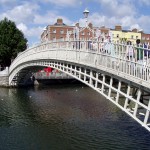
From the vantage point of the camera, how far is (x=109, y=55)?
1714 cm

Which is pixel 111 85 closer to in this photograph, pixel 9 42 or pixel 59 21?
pixel 9 42

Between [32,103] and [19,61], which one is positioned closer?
[32,103]

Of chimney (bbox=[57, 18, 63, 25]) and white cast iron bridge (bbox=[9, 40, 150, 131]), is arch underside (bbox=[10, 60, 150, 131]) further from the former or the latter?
chimney (bbox=[57, 18, 63, 25])

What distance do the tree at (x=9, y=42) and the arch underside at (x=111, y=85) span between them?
923 centimetres

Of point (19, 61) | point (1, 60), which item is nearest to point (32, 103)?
point (19, 61)

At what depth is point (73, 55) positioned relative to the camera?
71.9ft

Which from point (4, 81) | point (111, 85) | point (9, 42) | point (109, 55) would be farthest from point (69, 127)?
point (9, 42)

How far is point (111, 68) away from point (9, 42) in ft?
153

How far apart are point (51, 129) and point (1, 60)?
41.1 m

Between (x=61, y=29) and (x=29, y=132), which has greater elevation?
(x=61, y=29)

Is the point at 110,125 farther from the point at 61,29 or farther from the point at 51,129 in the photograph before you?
the point at 61,29

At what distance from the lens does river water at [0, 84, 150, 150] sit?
1881cm

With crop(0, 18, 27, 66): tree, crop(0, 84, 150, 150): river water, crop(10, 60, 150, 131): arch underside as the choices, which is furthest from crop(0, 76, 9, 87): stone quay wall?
crop(0, 84, 150, 150): river water

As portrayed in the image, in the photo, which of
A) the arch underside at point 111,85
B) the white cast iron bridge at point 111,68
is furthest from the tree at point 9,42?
the white cast iron bridge at point 111,68
